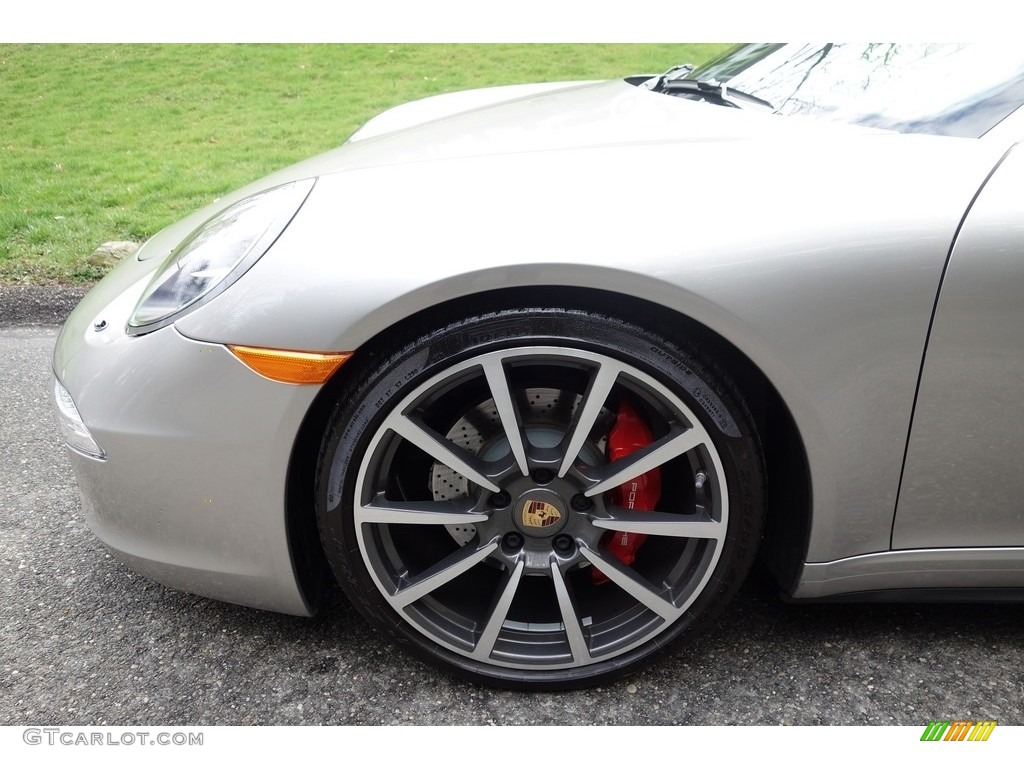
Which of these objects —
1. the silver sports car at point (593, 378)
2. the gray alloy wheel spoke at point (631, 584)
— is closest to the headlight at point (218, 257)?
the silver sports car at point (593, 378)

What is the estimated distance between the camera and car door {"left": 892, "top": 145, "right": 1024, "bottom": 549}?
53.7 inches

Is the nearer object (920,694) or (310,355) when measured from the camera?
(310,355)

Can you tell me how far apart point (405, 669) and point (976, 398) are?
4.12ft

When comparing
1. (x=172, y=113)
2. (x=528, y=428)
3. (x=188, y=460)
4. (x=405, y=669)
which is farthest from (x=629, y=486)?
(x=172, y=113)

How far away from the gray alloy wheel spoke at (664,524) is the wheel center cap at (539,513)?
74mm

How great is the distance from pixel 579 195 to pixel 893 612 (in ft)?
4.07

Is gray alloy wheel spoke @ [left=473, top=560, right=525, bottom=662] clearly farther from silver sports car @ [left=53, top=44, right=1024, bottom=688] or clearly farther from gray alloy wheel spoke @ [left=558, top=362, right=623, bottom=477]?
gray alloy wheel spoke @ [left=558, top=362, right=623, bottom=477]

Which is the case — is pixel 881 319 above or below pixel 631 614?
above

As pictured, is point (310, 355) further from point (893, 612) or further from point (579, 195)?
point (893, 612)

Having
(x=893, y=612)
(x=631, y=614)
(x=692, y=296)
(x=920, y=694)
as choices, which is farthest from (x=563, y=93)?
(x=920, y=694)

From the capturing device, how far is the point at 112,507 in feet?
5.35

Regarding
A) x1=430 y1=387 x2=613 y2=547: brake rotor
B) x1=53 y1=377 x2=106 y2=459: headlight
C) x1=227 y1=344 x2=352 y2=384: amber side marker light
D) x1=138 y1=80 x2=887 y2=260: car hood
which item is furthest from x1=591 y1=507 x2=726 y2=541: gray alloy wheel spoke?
x1=53 y1=377 x2=106 y2=459: headlight

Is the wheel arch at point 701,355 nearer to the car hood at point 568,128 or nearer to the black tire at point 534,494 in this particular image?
the black tire at point 534,494

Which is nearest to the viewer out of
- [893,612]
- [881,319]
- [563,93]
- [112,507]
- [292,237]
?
[881,319]
